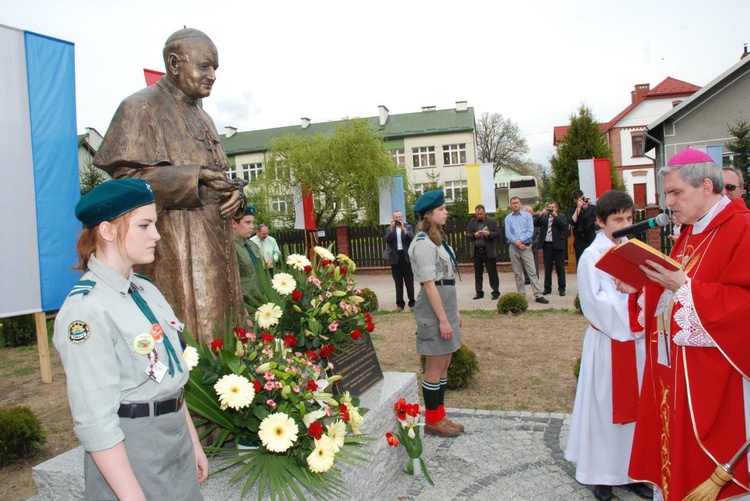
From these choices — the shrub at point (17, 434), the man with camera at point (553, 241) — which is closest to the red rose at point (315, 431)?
the shrub at point (17, 434)

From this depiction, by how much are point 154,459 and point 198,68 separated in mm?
2045

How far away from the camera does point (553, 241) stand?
11.6 meters

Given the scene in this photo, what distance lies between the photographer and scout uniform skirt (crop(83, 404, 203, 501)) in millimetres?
1854

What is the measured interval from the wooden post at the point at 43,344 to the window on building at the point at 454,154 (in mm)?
41957

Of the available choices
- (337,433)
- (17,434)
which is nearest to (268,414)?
(337,433)

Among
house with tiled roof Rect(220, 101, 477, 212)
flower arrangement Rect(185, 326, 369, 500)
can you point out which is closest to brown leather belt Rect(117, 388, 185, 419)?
flower arrangement Rect(185, 326, 369, 500)

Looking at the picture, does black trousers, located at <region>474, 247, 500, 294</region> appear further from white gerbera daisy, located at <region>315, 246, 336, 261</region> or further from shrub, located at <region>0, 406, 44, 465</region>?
shrub, located at <region>0, 406, 44, 465</region>

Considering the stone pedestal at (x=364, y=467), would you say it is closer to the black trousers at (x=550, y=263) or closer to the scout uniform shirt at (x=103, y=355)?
the scout uniform shirt at (x=103, y=355)

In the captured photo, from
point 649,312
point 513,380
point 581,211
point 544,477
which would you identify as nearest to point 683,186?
point 649,312

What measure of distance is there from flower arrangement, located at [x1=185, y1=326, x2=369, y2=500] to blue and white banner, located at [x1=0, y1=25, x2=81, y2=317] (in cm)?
421

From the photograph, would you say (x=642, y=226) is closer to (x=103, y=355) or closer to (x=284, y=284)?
(x=284, y=284)

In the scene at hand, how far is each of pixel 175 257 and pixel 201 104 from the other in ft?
3.70

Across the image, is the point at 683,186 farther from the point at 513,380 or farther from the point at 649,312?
the point at 513,380

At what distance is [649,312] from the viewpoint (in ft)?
10.4
